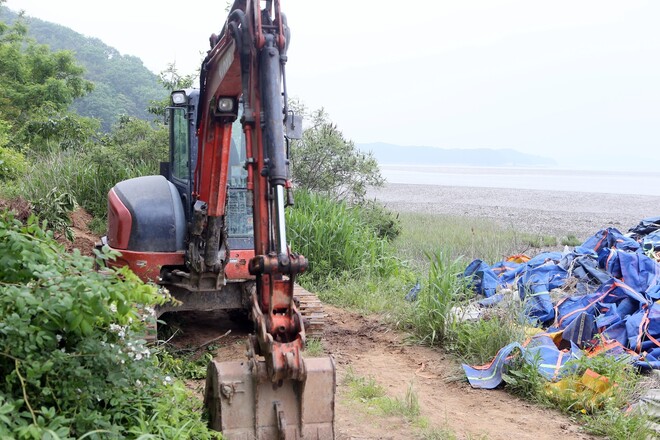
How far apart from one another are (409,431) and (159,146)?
1017 cm

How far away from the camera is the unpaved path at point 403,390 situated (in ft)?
16.0

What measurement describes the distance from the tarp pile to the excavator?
2272 mm

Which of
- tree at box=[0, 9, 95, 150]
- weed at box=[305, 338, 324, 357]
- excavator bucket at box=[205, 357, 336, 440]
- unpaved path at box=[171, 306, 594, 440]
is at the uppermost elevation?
tree at box=[0, 9, 95, 150]

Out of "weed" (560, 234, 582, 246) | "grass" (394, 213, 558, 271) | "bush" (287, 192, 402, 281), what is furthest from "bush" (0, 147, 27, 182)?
"weed" (560, 234, 582, 246)

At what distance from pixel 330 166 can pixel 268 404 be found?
30.4 feet

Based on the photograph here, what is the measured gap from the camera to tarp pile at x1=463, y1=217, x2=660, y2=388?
5914 millimetres

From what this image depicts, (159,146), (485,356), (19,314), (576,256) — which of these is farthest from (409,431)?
(159,146)

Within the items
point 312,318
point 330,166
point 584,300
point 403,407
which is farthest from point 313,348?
point 330,166

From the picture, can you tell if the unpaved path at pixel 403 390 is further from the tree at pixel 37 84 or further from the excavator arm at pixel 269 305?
the tree at pixel 37 84

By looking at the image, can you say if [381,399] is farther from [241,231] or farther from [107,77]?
[107,77]

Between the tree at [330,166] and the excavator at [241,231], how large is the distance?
6.40m

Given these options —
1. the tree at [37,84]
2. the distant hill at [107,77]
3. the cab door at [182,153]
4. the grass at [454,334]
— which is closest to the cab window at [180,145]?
the cab door at [182,153]

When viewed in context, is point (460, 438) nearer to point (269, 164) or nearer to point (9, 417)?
point (269, 164)

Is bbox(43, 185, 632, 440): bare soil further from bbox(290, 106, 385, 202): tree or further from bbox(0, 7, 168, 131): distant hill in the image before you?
bbox(0, 7, 168, 131): distant hill
